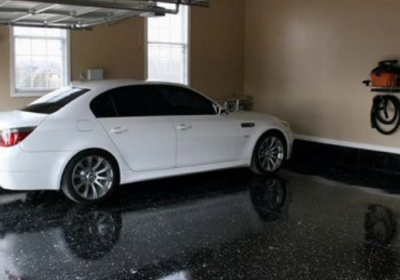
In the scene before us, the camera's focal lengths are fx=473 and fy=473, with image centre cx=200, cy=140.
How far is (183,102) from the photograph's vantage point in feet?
20.4

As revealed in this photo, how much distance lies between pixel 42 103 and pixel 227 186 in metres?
2.58

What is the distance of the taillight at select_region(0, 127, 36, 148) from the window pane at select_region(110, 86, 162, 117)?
1098 mm

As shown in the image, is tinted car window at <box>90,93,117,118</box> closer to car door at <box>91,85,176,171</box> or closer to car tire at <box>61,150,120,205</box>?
car door at <box>91,85,176,171</box>

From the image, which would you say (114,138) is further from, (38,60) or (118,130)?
(38,60)

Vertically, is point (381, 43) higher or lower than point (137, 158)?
higher

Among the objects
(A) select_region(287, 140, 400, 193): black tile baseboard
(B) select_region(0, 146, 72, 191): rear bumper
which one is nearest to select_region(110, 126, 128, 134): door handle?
(B) select_region(0, 146, 72, 191): rear bumper

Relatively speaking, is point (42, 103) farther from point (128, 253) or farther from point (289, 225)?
point (289, 225)

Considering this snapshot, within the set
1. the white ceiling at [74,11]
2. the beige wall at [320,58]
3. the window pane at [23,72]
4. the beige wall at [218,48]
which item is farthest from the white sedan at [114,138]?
the beige wall at [218,48]

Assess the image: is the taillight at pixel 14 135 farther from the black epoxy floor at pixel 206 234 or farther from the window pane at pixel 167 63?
the window pane at pixel 167 63

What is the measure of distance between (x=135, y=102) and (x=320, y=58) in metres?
4.07

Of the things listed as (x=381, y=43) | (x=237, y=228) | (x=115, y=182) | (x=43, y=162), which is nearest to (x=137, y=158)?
(x=115, y=182)

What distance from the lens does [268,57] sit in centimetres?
955

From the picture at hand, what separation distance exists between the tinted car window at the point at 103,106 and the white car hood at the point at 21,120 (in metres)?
0.56

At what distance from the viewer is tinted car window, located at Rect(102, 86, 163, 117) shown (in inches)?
223
